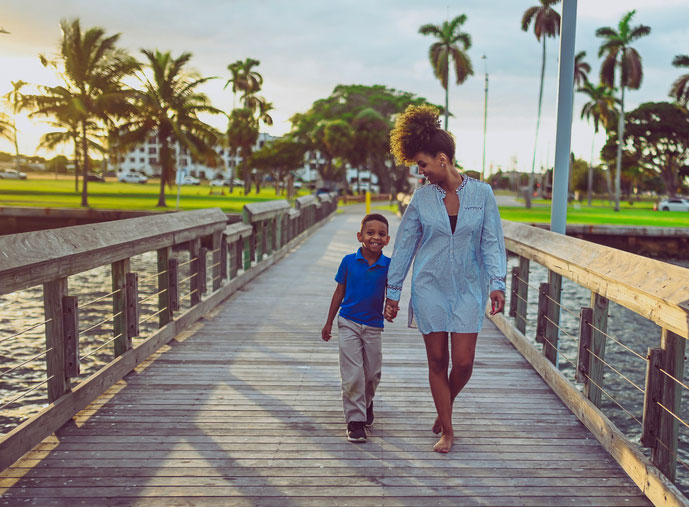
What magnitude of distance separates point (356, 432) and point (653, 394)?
1502 mm

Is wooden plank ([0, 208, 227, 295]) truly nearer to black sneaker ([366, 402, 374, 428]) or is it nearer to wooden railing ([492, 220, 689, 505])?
black sneaker ([366, 402, 374, 428])

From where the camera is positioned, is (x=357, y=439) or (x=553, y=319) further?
(x=553, y=319)

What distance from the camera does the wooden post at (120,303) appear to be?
4.79m

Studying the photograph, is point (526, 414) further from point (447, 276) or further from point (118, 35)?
point (118, 35)

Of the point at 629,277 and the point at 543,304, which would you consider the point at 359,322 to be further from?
the point at 543,304

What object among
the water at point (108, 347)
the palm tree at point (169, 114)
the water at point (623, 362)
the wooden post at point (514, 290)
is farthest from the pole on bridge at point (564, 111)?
the palm tree at point (169, 114)

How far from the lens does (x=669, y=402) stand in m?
2.95

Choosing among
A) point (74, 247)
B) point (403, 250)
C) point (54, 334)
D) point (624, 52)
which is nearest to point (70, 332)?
point (54, 334)

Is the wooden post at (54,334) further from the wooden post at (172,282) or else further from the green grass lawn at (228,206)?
the green grass lawn at (228,206)

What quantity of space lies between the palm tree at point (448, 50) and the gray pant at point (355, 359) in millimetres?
44931

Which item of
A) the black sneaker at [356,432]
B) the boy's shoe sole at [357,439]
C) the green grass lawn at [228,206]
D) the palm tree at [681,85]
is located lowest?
the green grass lawn at [228,206]

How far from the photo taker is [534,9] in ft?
159

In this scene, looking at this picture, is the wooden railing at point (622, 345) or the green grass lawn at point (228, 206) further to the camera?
the green grass lawn at point (228, 206)

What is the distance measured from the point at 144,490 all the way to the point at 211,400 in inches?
53.3
